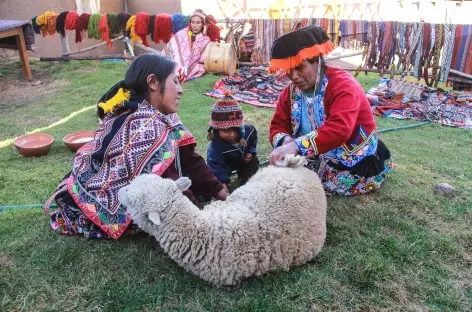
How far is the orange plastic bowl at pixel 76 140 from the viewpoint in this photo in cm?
405

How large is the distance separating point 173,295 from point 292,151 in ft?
3.71

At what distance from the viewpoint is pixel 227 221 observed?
2033 millimetres

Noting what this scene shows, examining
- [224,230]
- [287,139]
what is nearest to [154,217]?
[224,230]

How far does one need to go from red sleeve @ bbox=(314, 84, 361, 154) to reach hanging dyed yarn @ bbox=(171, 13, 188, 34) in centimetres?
629

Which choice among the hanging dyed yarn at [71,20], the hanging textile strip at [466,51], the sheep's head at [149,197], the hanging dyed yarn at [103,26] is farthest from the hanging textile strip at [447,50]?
the hanging dyed yarn at [71,20]

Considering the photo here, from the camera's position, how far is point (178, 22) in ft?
26.8

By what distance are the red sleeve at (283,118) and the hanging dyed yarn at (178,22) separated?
5791 mm

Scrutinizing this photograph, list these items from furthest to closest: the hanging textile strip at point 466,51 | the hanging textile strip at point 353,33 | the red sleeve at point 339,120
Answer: the hanging textile strip at point 353,33
the hanging textile strip at point 466,51
the red sleeve at point 339,120

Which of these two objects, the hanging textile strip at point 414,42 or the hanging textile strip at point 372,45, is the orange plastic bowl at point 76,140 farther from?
the hanging textile strip at point 414,42

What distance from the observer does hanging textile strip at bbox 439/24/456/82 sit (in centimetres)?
633

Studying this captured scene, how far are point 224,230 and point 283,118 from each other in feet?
4.41

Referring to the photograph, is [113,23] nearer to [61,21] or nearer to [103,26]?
[103,26]

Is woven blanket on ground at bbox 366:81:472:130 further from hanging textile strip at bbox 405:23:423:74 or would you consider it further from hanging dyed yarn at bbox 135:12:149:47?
hanging dyed yarn at bbox 135:12:149:47

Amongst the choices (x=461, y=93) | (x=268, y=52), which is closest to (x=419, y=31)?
(x=461, y=93)
